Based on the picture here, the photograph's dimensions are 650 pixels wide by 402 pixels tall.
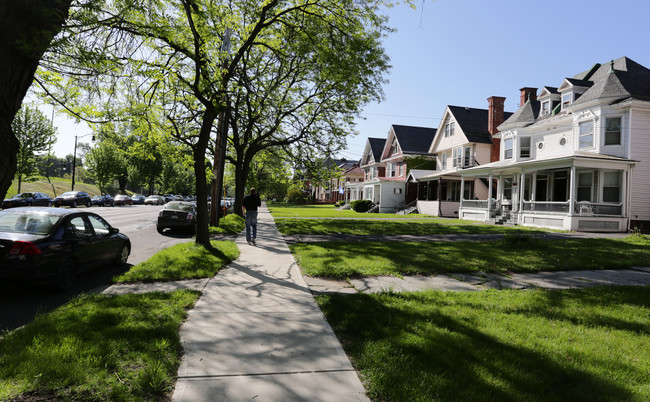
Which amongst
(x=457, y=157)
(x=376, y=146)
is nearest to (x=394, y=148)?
(x=376, y=146)

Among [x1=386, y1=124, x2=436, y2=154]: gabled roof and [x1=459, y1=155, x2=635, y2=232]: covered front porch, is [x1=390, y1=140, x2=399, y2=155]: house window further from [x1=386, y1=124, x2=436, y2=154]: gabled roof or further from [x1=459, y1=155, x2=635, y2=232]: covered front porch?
[x1=459, y1=155, x2=635, y2=232]: covered front porch

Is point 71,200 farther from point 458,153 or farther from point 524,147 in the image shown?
point 524,147

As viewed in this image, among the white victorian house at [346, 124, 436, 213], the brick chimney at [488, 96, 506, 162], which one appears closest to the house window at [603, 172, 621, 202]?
the brick chimney at [488, 96, 506, 162]

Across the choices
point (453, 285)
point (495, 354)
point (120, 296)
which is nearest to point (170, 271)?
point (120, 296)

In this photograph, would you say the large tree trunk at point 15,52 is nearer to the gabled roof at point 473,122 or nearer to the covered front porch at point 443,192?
the covered front porch at point 443,192

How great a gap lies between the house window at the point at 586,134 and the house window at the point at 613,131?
2.31 feet

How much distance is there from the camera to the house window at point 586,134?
20.7 meters

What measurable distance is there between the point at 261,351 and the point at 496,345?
2.62 m

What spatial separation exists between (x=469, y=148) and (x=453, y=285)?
2768 cm

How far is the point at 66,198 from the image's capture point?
3378 centimetres

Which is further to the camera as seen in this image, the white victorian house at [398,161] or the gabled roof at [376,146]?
the gabled roof at [376,146]

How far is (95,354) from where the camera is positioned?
11.8 ft

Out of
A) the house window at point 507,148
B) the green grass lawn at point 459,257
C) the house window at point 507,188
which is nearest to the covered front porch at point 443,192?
the house window at point 507,188

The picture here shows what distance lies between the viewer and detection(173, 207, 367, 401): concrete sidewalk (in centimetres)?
312
